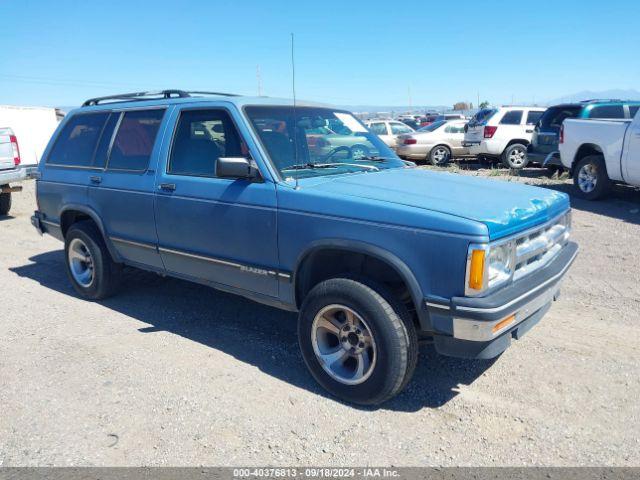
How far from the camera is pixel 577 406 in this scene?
11.0 ft

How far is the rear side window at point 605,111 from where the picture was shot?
1153 centimetres

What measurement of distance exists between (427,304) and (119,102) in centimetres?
387

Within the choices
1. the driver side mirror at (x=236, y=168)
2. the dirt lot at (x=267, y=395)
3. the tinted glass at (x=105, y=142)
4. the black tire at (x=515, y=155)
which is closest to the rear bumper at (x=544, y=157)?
the black tire at (x=515, y=155)

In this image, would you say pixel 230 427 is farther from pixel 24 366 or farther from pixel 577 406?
pixel 577 406

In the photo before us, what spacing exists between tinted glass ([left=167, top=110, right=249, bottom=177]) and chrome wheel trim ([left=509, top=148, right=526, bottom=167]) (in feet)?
Result: 39.7

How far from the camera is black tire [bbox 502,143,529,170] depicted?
1457 centimetres

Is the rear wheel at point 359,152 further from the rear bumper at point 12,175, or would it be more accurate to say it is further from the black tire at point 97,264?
the rear bumper at point 12,175

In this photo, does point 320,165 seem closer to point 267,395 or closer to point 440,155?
point 267,395

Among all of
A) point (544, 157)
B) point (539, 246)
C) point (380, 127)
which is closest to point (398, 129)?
point (380, 127)

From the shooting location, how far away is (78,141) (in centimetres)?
550

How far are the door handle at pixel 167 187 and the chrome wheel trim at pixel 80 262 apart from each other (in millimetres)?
1491

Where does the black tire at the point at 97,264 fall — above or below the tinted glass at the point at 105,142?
below

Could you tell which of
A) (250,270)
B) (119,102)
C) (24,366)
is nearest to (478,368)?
(250,270)

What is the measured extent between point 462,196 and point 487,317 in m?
0.92
